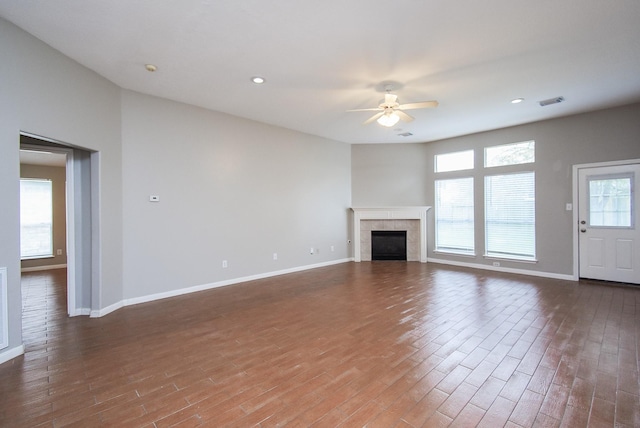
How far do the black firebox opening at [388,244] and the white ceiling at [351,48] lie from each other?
348 centimetres

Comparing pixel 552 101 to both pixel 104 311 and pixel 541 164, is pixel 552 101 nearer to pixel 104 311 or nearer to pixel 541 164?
pixel 541 164

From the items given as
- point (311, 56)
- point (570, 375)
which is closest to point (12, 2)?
point (311, 56)

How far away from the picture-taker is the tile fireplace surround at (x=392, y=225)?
697 cm

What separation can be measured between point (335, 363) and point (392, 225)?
519cm

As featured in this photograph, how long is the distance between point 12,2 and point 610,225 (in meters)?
8.08

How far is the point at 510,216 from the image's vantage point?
19.1 ft

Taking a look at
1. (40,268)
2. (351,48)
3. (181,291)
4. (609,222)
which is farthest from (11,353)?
(609,222)

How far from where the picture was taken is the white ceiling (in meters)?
2.38

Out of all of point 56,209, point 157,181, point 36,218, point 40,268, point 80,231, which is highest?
point 157,181

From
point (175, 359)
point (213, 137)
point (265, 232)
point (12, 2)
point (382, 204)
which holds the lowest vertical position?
point (175, 359)

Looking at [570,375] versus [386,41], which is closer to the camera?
[570,375]

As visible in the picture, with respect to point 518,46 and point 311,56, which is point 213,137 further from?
point 518,46

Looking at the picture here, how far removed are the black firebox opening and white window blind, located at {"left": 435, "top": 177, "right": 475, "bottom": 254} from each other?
834 millimetres

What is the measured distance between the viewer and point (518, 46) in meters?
2.93
